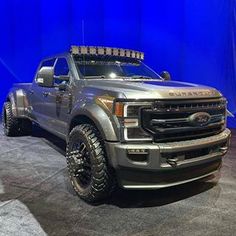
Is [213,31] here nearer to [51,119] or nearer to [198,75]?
[198,75]

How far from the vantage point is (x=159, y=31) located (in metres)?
7.41

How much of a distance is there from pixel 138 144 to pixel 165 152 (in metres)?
0.24

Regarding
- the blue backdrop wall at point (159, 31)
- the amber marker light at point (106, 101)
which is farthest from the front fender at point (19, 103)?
the amber marker light at point (106, 101)

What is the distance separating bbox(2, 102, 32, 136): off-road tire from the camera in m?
6.30

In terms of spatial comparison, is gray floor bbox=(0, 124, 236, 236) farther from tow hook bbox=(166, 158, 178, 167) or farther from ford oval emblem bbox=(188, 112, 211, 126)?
ford oval emblem bbox=(188, 112, 211, 126)

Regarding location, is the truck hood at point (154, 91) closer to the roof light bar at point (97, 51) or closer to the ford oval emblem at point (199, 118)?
the ford oval emblem at point (199, 118)

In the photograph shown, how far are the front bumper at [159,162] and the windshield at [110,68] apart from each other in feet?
4.27

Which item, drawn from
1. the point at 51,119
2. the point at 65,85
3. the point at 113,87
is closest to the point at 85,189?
the point at 113,87

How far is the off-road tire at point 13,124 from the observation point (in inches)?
248

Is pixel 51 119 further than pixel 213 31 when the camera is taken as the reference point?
No

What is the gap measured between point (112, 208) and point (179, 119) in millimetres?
1054

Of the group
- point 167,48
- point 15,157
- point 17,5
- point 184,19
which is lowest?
point 15,157

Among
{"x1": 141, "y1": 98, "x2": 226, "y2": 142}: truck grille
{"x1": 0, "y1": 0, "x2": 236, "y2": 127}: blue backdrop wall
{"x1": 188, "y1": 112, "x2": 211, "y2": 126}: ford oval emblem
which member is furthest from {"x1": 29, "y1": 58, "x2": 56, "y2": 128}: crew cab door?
{"x1": 0, "y1": 0, "x2": 236, "y2": 127}: blue backdrop wall

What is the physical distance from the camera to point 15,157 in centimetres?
496
